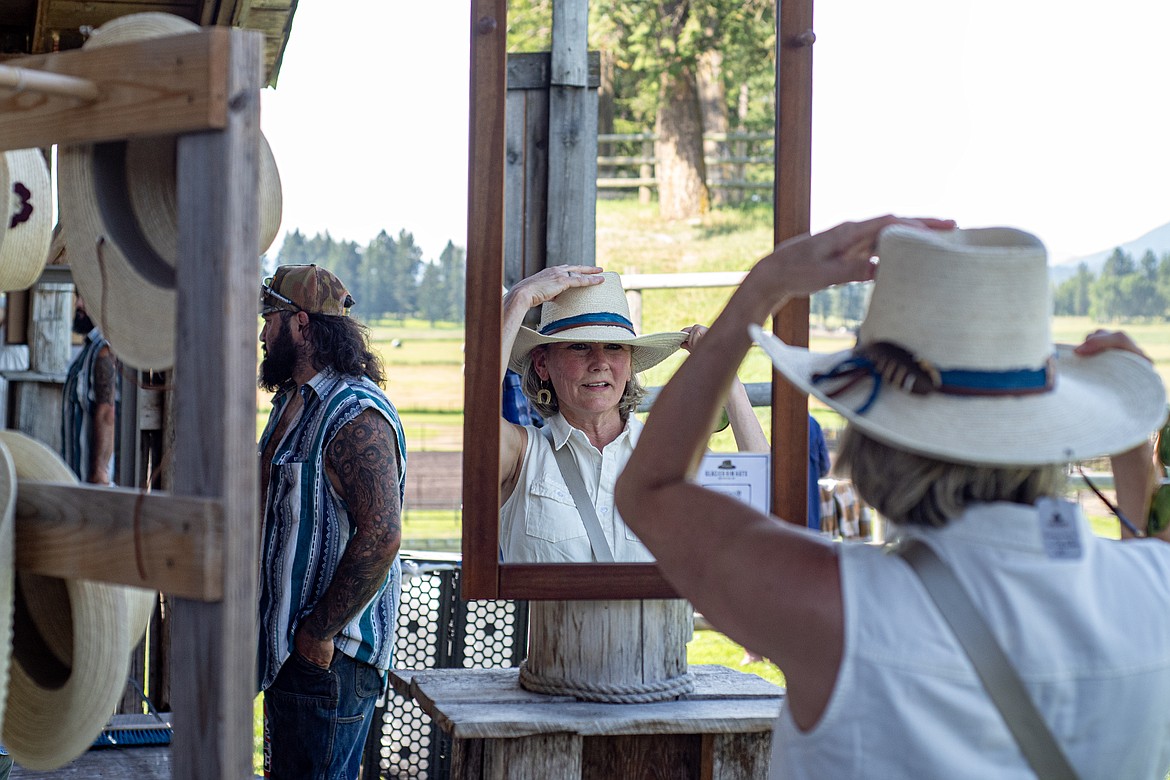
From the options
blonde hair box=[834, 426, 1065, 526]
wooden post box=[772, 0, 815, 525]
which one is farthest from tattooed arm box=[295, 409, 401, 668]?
blonde hair box=[834, 426, 1065, 526]

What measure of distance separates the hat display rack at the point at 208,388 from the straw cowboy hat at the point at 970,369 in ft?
2.20

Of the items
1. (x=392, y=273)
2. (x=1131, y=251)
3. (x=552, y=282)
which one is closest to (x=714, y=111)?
(x=552, y=282)

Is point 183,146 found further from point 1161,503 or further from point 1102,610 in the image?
point 1161,503

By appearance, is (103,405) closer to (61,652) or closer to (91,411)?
(91,411)

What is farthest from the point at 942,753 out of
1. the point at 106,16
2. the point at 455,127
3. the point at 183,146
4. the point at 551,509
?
the point at 455,127

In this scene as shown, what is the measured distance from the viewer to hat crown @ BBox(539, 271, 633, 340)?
256cm

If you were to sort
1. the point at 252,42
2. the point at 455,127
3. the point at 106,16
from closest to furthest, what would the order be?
the point at 252,42 < the point at 106,16 < the point at 455,127

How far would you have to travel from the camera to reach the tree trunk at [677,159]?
3.48 metres

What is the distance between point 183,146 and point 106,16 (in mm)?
3029

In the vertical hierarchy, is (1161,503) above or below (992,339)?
below

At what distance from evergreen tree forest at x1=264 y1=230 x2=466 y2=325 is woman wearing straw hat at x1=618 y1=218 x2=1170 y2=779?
12.6 m

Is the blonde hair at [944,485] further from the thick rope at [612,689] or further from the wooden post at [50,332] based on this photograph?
the wooden post at [50,332]

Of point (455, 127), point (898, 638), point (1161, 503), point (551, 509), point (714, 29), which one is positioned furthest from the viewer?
point (455, 127)

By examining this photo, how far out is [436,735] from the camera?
168 inches
